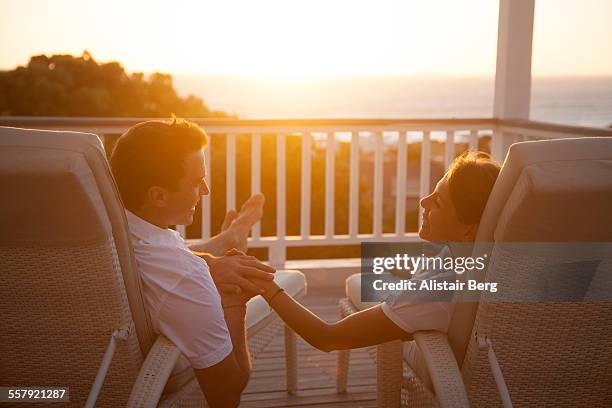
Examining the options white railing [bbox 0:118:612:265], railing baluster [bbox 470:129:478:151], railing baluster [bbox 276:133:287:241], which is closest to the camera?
white railing [bbox 0:118:612:265]

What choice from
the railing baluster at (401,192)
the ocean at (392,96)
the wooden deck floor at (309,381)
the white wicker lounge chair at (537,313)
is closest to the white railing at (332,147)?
the railing baluster at (401,192)

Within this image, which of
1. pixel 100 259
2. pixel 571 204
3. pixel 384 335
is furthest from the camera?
pixel 384 335

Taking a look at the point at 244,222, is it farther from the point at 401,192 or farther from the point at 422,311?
the point at 401,192

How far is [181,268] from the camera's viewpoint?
1.75 meters

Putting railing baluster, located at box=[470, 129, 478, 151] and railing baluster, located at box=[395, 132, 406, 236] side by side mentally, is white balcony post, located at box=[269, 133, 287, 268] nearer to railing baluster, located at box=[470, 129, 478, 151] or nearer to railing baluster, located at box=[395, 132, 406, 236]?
railing baluster, located at box=[395, 132, 406, 236]

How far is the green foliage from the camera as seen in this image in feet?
53.8

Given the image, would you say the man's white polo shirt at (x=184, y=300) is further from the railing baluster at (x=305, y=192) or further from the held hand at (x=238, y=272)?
the railing baluster at (x=305, y=192)

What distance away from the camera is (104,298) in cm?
171

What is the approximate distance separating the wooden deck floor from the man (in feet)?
2.24

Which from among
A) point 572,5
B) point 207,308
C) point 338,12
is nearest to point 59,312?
point 207,308

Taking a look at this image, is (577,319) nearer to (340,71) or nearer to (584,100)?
(340,71)

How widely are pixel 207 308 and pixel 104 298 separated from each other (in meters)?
0.23

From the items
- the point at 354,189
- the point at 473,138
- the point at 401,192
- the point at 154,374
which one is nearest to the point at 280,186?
the point at 354,189

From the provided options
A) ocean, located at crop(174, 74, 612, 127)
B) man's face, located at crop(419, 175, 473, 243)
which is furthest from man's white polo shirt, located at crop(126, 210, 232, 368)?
ocean, located at crop(174, 74, 612, 127)
